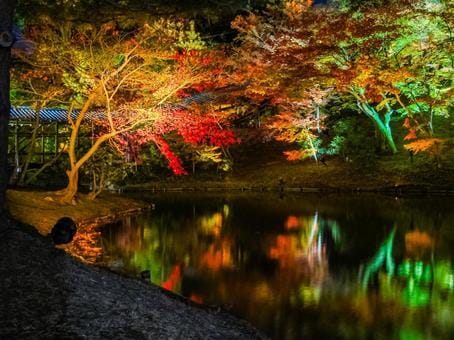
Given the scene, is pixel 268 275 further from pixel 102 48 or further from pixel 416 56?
pixel 416 56

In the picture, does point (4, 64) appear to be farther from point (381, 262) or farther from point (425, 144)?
point (425, 144)

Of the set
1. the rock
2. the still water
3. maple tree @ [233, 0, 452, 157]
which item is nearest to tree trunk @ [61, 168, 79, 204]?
the still water

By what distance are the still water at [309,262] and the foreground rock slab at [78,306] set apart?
1557 mm

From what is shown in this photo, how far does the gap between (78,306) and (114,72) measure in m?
11.9

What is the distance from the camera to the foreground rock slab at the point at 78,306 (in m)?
4.95

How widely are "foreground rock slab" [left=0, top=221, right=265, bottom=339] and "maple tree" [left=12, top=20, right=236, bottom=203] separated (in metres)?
9.52

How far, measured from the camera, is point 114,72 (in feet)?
53.8

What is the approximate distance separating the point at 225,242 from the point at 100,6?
27.4ft

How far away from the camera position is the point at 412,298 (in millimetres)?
9578

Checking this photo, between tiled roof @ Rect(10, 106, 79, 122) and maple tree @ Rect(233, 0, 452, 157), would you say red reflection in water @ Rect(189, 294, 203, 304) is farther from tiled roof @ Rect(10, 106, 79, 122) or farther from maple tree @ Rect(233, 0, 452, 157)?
maple tree @ Rect(233, 0, 452, 157)

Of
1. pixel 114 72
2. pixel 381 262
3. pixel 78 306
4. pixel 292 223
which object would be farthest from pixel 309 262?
pixel 114 72

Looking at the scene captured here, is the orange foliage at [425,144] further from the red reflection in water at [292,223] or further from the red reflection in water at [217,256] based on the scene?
the red reflection in water at [217,256]

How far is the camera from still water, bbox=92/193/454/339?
27.7 ft

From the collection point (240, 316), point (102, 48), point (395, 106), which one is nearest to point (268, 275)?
point (240, 316)
